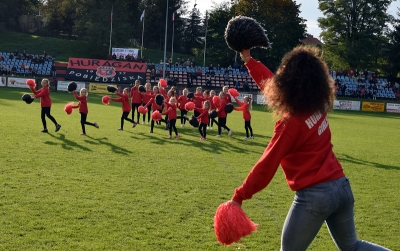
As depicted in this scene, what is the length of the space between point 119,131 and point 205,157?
5719mm

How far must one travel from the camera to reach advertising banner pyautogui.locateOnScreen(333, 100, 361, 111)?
40.9 meters

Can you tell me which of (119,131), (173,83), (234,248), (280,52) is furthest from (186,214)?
(280,52)

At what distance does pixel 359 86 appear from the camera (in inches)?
1901

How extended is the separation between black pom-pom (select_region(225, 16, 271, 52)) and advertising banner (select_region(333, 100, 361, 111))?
38.5 meters

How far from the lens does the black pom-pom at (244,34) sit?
13.1 feet

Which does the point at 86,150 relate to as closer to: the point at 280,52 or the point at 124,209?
the point at 124,209

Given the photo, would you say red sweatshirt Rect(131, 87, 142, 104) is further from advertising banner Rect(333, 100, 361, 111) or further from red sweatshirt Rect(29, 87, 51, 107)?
advertising banner Rect(333, 100, 361, 111)

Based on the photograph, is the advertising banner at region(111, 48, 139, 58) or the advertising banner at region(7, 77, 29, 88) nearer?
the advertising banner at region(7, 77, 29, 88)

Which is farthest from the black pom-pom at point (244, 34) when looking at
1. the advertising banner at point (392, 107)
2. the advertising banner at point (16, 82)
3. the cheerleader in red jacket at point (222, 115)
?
the advertising banner at point (392, 107)

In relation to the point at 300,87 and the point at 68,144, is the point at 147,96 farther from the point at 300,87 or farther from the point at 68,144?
the point at 300,87

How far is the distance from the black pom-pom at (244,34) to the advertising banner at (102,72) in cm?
4026

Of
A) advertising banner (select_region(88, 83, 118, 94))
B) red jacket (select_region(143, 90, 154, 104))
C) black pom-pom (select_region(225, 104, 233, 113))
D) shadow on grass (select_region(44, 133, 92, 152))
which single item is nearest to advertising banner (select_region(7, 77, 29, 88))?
advertising banner (select_region(88, 83, 118, 94))

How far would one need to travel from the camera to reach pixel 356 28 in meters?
61.0

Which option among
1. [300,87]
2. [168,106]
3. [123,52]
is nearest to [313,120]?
→ [300,87]
